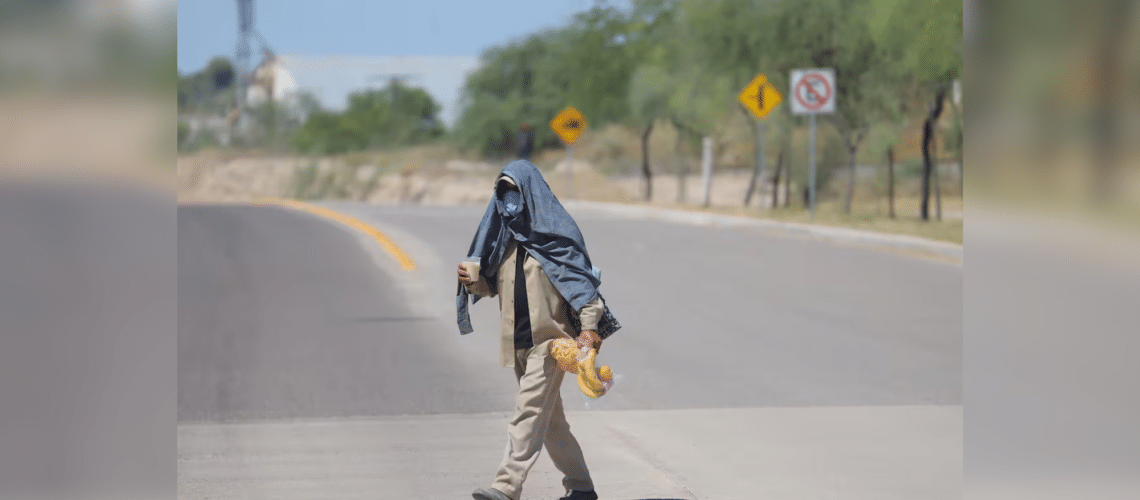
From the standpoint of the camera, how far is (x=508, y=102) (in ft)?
277

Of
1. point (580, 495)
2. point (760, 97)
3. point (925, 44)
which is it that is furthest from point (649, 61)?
point (580, 495)

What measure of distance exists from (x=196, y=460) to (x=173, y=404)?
397 cm

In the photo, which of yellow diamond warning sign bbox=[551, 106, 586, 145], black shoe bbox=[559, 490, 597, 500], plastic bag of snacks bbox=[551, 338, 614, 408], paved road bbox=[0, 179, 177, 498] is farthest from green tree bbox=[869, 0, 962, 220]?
paved road bbox=[0, 179, 177, 498]

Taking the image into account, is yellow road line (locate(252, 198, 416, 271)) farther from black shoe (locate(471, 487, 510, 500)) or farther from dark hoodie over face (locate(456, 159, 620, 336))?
black shoe (locate(471, 487, 510, 500))

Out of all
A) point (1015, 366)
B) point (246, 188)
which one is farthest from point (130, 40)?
point (246, 188)

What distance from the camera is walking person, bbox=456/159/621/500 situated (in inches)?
230

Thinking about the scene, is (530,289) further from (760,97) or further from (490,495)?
(760,97)

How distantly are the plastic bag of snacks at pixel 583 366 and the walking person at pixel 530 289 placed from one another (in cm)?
6

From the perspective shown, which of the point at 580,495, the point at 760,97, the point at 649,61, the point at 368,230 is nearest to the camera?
the point at 580,495

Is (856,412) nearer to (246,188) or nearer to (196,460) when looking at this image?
(196,460)

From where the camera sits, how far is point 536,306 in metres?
5.88

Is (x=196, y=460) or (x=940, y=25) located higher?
(x=940, y=25)

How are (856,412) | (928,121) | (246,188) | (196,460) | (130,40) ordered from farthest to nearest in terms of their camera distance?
(246,188) → (928,121) → (856,412) → (196,460) → (130,40)

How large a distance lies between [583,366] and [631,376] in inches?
199
